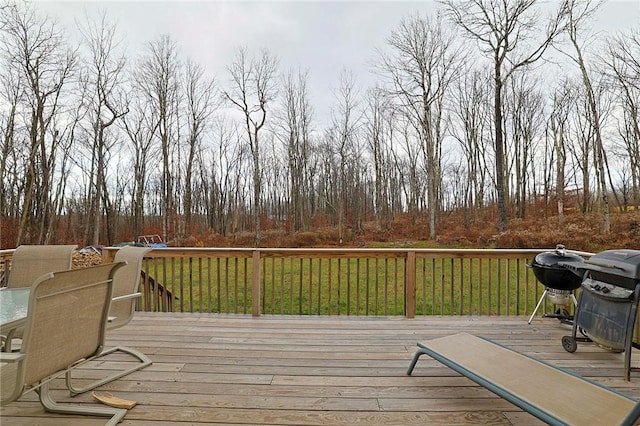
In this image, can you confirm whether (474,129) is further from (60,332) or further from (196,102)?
(60,332)

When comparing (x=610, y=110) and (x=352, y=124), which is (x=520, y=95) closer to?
(x=610, y=110)

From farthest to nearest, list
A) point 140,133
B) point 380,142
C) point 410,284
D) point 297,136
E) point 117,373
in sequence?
1. point 380,142
2. point 297,136
3. point 140,133
4. point 410,284
5. point 117,373

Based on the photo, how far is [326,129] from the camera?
16.3 meters

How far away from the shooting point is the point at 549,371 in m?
2.16

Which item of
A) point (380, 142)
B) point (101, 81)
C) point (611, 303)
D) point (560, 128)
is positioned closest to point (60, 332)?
point (611, 303)

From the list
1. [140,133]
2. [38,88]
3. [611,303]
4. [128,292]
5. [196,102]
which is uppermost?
[196,102]

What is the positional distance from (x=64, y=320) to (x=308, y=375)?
5.55ft

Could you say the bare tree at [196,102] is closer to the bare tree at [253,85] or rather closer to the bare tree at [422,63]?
the bare tree at [253,85]

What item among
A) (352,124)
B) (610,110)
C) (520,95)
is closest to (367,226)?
(352,124)

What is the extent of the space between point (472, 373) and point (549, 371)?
0.51 metres

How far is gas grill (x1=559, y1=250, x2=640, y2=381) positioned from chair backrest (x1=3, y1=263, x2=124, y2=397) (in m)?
3.70

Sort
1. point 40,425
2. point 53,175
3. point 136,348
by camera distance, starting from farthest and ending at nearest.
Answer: point 53,175, point 136,348, point 40,425

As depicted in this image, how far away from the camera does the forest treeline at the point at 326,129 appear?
36.3 feet

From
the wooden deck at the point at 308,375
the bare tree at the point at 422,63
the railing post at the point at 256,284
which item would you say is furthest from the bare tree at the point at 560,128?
the railing post at the point at 256,284
